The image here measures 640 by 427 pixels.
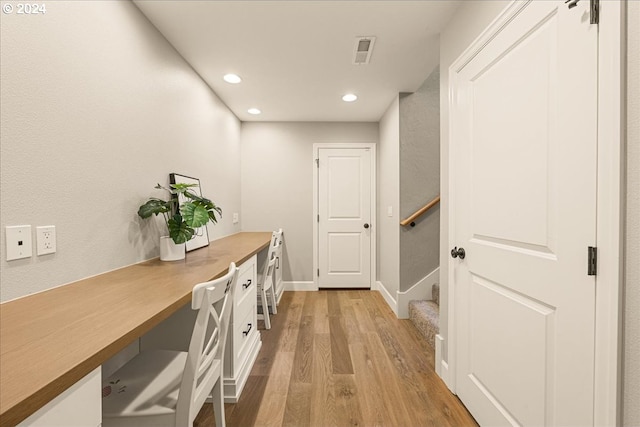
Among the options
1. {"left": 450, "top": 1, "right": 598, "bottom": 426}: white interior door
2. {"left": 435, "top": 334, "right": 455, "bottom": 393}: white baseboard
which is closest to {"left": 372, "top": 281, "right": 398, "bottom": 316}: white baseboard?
{"left": 435, "top": 334, "right": 455, "bottom": 393}: white baseboard

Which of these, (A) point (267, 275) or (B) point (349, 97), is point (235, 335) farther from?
(B) point (349, 97)

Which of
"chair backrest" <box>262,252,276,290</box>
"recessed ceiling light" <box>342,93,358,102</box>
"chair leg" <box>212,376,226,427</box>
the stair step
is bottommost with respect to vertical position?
the stair step

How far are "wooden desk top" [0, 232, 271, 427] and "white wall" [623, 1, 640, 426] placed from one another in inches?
55.9

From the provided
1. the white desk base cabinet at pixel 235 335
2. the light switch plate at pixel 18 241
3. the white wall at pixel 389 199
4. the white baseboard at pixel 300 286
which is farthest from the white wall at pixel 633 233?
the white baseboard at pixel 300 286

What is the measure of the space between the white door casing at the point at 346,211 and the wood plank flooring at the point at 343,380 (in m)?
1.11

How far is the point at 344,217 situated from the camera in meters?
4.18

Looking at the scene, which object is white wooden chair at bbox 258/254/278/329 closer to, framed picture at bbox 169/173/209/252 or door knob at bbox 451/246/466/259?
framed picture at bbox 169/173/209/252

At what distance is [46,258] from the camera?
3.89 feet

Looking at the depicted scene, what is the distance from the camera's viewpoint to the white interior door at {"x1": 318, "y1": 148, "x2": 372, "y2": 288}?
4.17 meters

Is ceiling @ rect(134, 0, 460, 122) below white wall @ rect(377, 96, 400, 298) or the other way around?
the other way around

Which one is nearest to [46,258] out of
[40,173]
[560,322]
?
[40,173]

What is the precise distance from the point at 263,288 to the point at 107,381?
1698 mm

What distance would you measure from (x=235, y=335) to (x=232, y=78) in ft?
7.47

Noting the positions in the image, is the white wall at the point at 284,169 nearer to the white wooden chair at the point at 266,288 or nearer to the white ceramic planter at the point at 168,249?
the white wooden chair at the point at 266,288
